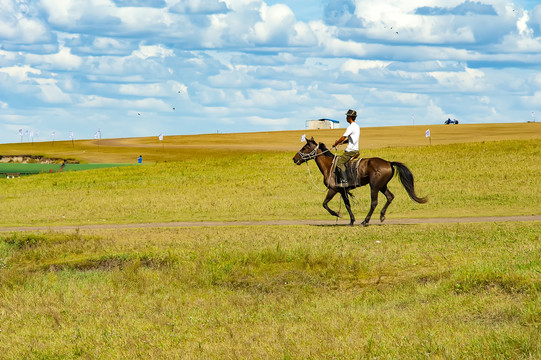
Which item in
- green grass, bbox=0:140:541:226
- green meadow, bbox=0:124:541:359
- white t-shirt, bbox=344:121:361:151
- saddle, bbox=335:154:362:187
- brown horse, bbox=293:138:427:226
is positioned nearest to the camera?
green meadow, bbox=0:124:541:359

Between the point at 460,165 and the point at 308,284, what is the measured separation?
30.4 meters

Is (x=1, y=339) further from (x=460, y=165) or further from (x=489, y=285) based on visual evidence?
(x=460, y=165)

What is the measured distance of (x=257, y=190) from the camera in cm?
3841

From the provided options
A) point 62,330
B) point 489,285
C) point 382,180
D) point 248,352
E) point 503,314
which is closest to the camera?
point 248,352

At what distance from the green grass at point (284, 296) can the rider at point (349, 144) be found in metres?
3.15

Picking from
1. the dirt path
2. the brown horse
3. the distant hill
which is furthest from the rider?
the distant hill

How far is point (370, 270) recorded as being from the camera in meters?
14.9

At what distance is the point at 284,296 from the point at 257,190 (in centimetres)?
2477

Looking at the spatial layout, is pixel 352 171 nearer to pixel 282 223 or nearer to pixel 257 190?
pixel 282 223

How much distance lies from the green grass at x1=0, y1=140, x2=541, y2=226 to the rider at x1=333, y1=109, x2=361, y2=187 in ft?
15.4

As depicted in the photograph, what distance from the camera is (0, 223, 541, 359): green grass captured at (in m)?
9.84

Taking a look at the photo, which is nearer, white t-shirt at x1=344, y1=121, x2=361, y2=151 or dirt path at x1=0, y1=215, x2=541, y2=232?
white t-shirt at x1=344, y1=121, x2=361, y2=151

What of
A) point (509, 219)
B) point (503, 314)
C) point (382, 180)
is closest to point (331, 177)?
point (382, 180)

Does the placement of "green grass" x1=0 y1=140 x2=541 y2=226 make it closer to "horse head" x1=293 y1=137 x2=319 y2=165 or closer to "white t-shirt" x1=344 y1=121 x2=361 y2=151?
"horse head" x1=293 y1=137 x2=319 y2=165
